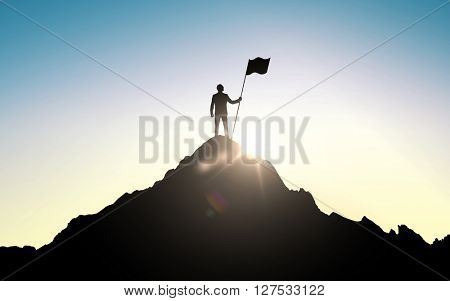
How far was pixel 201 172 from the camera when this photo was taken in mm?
27188

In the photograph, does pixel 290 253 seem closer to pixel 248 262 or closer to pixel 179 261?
pixel 248 262

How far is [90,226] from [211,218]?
9.29 metres

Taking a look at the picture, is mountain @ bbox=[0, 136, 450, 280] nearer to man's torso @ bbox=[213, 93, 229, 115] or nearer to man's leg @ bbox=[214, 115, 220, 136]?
man's leg @ bbox=[214, 115, 220, 136]

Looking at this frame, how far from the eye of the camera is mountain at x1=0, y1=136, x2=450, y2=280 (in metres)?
24.7

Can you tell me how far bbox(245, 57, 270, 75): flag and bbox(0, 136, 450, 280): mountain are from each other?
4903mm

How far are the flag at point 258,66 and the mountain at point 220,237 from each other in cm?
490

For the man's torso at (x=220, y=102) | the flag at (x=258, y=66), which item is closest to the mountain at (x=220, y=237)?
Result: the man's torso at (x=220, y=102)

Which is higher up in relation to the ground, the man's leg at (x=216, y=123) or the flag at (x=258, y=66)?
the flag at (x=258, y=66)

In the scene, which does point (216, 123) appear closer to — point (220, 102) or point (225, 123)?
point (225, 123)

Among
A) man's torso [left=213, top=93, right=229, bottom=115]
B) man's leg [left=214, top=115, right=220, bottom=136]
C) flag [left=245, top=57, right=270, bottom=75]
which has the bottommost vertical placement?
man's leg [left=214, top=115, right=220, bottom=136]

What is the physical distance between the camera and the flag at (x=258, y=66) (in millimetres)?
23422

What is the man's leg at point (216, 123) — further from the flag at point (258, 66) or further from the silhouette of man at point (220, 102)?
the flag at point (258, 66)

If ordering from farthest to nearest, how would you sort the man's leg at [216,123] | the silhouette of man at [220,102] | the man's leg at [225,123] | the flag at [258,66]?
1. the man's leg at [225,123]
2. the man's leg at [216,123]
3. the silhouette of man at [220,102]
4. the flag at [258,66]

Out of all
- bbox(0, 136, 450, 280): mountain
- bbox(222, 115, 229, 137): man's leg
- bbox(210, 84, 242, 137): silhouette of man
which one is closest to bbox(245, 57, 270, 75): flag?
bbox(210, 84, 242, 137): silhouette of man
